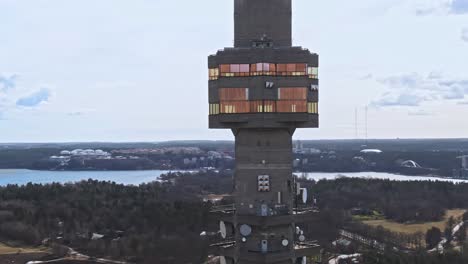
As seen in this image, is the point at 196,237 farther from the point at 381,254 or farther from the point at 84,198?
the point at 84,198

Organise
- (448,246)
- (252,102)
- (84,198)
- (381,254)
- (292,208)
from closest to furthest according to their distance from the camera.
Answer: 1. (252,102)
2. (292,208)
3. (381,254)
4. (448,246)
5. (84,198)

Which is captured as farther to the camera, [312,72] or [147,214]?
[147,214]

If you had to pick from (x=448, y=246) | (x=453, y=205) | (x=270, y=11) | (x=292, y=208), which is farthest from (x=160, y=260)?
(x=453, y=205)

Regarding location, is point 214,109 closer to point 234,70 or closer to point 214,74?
point 214,74

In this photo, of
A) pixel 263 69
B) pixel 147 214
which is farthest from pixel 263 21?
pixel 147 214

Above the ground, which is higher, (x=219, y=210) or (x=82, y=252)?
(x=219, y=210)

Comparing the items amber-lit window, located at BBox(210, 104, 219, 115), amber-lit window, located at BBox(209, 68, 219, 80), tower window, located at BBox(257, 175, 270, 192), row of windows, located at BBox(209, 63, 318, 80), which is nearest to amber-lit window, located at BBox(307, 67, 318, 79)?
row of windows, located at BBox(209, 63, 318, 80)
